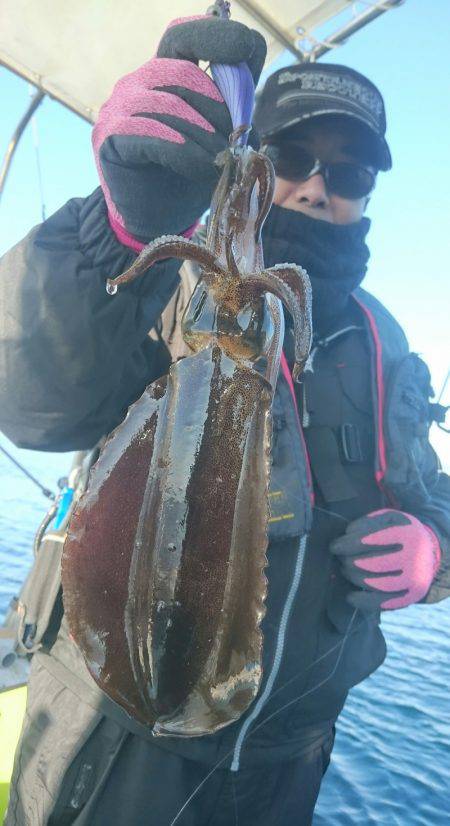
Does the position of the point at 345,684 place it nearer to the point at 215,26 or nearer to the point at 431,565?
the point at 431,565

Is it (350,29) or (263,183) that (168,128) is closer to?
(263,183)

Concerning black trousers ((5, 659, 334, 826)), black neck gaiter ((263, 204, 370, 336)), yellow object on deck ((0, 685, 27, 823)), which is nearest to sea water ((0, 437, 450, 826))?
yellow object on deck ((0, 685, 27, 823))

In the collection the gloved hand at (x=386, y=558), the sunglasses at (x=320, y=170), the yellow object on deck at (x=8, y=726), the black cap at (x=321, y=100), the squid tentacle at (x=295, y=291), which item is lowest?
the yellow object on deck at (x=8, y=726)

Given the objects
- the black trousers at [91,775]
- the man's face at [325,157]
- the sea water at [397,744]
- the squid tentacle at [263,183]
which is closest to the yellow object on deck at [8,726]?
the black trousers at [91,775]

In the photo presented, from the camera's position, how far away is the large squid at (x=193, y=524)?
47.5 inches

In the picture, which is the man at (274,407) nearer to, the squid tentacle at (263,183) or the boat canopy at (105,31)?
the squid tentacle at (263,183)

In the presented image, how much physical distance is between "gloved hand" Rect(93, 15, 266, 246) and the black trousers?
6.87 ft

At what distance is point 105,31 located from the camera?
5102mm

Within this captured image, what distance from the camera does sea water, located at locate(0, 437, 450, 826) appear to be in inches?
183

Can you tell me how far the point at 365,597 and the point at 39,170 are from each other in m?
6.64

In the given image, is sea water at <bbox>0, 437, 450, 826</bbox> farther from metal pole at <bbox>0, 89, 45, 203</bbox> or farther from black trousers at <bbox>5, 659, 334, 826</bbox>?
metal pole at <bbox>0, 89, 45, 203</bbox>

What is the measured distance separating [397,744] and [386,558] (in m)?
4.49

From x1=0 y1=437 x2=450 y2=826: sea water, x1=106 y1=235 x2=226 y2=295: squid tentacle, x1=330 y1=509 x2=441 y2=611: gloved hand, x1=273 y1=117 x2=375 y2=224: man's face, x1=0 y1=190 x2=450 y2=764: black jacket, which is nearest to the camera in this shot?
x1=106 y1=235 x2=226 y2=295: squid tentacle

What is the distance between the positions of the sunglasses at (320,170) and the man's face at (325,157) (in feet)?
0.08
